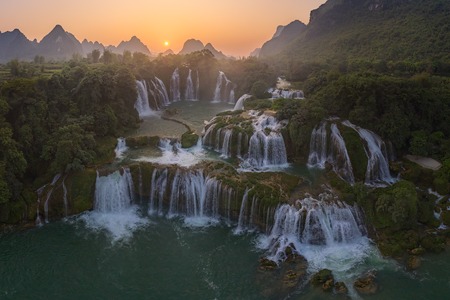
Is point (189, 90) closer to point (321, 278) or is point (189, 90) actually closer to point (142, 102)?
point (142, 102)

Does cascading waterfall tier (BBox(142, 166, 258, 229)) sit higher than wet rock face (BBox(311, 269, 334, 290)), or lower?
higher

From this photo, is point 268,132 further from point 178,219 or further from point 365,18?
point 365,18

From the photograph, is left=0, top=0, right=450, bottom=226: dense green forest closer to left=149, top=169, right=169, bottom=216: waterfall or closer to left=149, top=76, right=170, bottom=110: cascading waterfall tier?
left=149, top=76, right=170, bottom=110: cascading waterfall tier

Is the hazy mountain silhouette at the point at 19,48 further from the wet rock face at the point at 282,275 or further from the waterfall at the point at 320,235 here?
the wet rock face at the point at 282,275

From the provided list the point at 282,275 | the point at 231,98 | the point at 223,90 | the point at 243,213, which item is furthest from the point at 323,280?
the point at 223,90

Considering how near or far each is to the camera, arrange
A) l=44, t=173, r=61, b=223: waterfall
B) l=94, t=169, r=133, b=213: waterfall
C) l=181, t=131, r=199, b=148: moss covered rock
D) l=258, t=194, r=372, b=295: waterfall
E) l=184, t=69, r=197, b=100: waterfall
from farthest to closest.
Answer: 1. l=184, t=69, r=197, b=100: waterfall
2. l=181, t=131, r=199, b=148: moss covered rock
3. l=94, t=169, r=133, b=213: waterfall
4. l=44, t=173, r=61, b=223: waterfall
5. l=258, t=194, r=372, b=295: waterfall

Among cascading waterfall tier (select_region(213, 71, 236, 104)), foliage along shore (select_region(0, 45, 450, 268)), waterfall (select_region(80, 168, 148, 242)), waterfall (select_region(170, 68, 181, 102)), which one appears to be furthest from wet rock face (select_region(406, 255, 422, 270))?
waterfall (select_region(170, 68, 181, 102))

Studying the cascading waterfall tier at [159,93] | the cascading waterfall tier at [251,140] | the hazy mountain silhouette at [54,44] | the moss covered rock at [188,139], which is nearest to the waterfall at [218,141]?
the cascading waterfall tier at [251,140]
